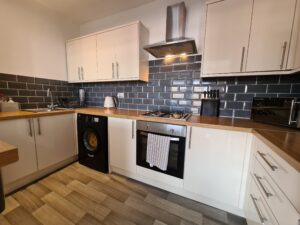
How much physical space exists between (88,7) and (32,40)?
3.12 ft

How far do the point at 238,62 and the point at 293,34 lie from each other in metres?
0.41

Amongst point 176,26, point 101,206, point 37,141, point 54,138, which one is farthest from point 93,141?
point 176,26

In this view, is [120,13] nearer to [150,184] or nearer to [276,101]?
[276,101]

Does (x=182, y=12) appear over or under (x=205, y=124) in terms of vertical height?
over

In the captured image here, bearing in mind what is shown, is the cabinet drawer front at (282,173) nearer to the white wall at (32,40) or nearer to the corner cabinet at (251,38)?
the corner cabinet at (251,38)

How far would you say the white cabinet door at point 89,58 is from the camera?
83.3 inches

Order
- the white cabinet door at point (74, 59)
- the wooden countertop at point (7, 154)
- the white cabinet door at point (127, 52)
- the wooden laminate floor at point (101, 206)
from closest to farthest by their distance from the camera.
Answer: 1. the wooden countertop at point (7, 154)
2. the wooden laminate floor at point (101, 206)
3. the white cabinet door at point (127, 52)
4. the white cabinet door at point (74, 59)

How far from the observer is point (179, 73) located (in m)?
1.87

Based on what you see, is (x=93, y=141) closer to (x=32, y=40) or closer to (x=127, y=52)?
(x=127, y=52)

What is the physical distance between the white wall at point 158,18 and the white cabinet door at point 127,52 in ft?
1.10

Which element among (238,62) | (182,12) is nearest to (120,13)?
(182,12)

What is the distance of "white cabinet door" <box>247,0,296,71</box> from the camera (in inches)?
44.5

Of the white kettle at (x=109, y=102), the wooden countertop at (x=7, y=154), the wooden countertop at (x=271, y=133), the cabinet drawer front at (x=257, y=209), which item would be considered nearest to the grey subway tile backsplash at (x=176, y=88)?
the white kettle at (x=109, y=102)

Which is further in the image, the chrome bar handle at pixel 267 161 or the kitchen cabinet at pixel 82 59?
the kitchen cabinet at pixel 82 59
